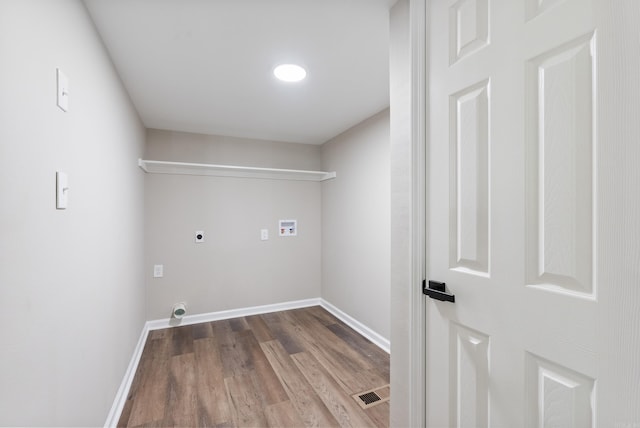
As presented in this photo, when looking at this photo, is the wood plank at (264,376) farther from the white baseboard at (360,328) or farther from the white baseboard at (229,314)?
the white baseboard at (360,328)

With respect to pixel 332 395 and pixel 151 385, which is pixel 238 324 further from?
pixel 332 395

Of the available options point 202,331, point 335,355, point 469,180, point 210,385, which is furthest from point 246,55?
point 202,331

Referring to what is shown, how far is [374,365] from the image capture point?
2287 millimetres

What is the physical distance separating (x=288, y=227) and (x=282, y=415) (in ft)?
7.15

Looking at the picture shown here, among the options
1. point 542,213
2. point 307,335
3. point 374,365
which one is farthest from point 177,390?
point 542,213

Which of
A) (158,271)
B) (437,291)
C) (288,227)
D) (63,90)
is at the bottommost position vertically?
(158,271)

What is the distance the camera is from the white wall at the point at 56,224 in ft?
2.52

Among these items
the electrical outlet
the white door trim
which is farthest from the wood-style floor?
the white door trim

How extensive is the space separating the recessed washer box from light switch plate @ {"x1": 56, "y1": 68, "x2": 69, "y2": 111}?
8.51 ft

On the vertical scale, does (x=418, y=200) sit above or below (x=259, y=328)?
above

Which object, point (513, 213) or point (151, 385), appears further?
point (151, 385)

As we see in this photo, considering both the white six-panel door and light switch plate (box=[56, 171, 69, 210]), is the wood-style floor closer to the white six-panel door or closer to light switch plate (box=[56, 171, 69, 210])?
the white six-panel door

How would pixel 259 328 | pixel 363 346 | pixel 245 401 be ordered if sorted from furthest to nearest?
1. pixel 259 328
2. pixel 363 346
3. pixel 245 401

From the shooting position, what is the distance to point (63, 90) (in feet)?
3.48
